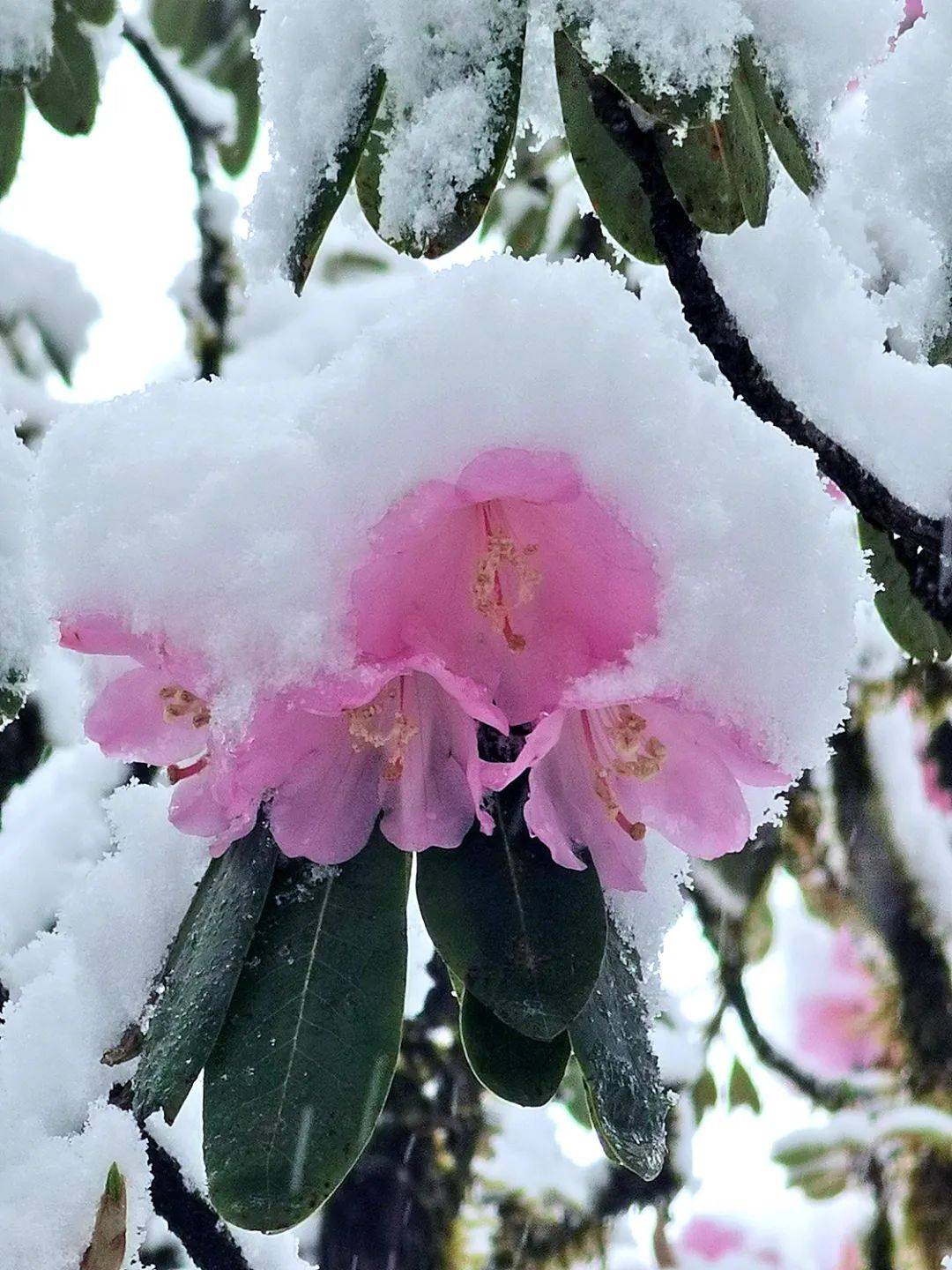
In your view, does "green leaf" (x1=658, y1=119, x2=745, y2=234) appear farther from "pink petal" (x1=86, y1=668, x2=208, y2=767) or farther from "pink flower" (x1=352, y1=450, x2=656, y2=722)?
"pink petal" (x1=86, y1=668, x2=208, y2=767)

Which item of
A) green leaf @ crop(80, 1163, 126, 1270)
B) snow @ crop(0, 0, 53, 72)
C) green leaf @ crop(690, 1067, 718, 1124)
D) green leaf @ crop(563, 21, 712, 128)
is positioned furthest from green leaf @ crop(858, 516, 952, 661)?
green leaf @ crop(690, 1067, 718, 1124)

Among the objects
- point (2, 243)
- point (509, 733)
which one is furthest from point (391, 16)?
point (2, 243)

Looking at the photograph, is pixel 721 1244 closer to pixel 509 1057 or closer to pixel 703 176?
pixel 509 1057

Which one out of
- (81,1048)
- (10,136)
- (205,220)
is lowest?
(81,1048)

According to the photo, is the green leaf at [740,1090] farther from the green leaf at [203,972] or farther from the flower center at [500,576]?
the flower center at [500,576]

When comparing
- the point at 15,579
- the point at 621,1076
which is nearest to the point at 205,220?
the point at 15,579
